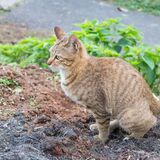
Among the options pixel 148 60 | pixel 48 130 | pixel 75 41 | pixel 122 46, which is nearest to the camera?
pixel 48 130

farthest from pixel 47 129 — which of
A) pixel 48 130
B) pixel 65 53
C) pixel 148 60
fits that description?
pixel 148 60

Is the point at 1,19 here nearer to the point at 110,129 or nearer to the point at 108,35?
the point at 108,35

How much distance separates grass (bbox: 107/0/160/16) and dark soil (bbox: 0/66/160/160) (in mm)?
6984

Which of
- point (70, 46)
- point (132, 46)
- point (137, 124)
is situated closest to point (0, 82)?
point (70, 46)

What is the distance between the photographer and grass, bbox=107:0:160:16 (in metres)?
13.4

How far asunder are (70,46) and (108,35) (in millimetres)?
2373

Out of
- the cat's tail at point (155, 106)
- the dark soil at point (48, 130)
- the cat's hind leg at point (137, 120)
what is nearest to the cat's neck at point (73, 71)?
the dark soil at point (48, 130)

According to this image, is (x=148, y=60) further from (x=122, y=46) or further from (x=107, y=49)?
(x=122, y=46)

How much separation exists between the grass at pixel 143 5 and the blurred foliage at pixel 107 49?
17.6ft

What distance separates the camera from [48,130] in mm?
5293

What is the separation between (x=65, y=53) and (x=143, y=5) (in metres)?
8.38

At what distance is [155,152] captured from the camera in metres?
5.21

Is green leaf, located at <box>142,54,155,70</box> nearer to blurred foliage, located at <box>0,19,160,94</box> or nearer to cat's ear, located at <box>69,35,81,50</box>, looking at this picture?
blurred foliage, located at <box>0,19,160,94</box>

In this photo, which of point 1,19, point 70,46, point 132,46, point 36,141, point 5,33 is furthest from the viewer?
point 1,19
